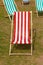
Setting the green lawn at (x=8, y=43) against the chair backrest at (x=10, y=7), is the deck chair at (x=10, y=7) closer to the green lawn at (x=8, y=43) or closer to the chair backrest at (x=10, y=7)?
the chair backrest at (x=10, y=7)

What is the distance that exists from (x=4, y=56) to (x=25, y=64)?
0.75 metres

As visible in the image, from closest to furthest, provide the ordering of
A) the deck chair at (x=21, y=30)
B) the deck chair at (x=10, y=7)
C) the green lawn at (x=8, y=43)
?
the green lawn at (x=8, y=43) → the deck chair at (x=21, y=30) → the deck chair at (x=10, y=7)

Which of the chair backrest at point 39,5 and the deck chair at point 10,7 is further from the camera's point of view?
the chair backrest at point 39,5

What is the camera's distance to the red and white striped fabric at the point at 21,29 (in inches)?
290

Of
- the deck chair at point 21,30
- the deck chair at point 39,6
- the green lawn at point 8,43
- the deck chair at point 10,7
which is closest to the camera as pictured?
the green lawn at point 8,43

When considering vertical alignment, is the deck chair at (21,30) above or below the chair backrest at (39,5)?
below

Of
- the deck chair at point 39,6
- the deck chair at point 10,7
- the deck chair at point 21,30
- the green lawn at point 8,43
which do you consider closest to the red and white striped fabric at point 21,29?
the deck chair at point 21,30

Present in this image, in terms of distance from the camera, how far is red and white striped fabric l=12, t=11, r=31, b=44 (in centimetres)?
736

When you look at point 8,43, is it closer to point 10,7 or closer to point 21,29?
point 21,29

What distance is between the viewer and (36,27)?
872 centimetres

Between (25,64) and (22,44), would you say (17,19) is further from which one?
(25,64)

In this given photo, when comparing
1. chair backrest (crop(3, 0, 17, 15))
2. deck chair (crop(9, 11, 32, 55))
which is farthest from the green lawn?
chair backrest (crop(3, 0, 17, 15))

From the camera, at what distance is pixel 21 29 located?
25.0 ft

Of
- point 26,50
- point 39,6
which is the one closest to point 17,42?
point 26,50
